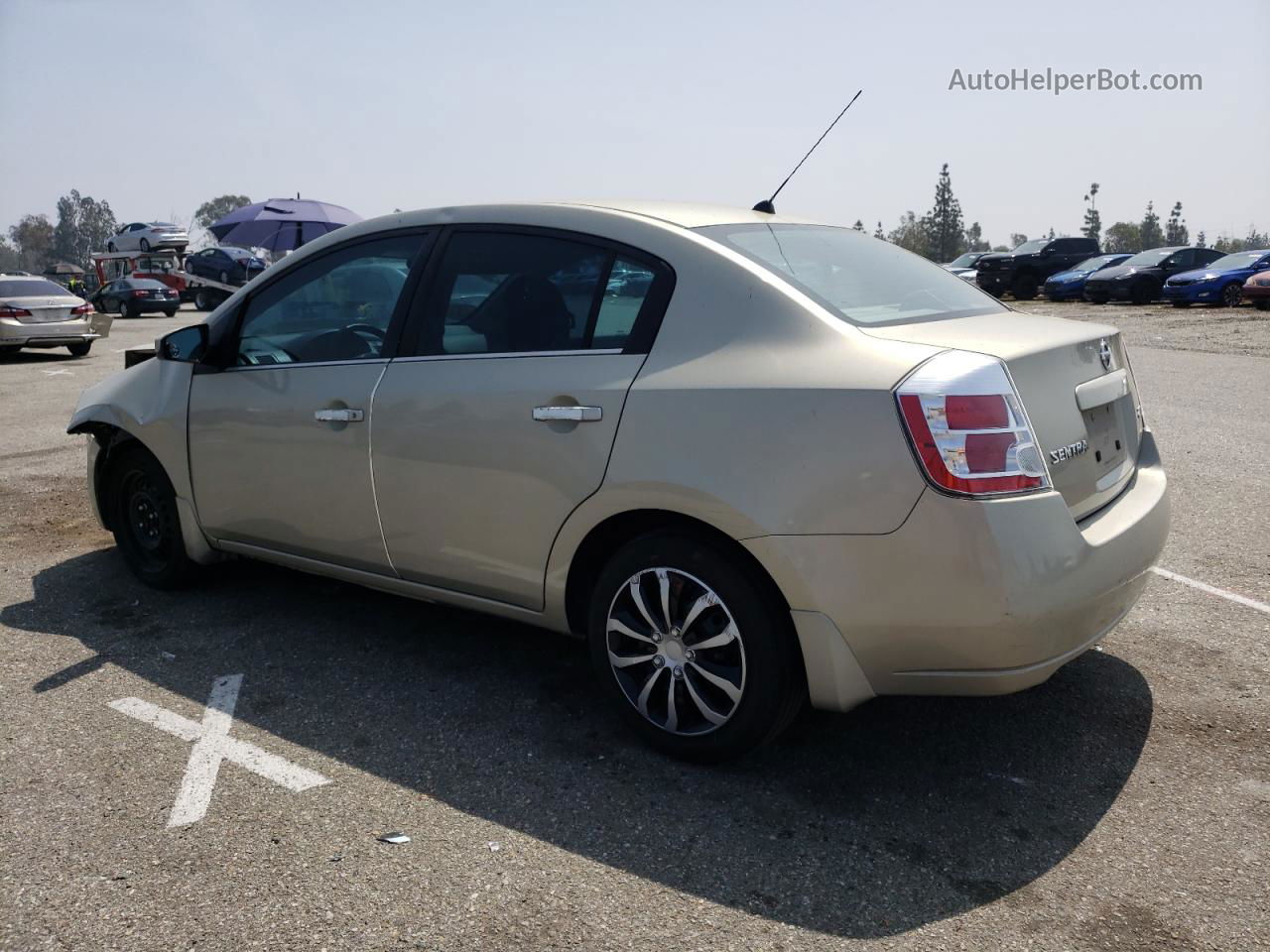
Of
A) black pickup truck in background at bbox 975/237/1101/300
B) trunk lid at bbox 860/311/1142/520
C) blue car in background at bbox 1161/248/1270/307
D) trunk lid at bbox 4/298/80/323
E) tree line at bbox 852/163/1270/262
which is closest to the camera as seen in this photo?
trunk lid at bbox 860/311/1142/520

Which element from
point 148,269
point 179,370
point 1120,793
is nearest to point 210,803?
point 179,370

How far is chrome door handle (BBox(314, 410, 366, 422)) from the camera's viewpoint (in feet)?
12.7

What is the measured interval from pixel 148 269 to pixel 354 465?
44.4 metres

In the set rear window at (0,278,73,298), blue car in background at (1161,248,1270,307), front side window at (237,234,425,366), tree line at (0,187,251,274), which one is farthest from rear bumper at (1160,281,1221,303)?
tree line at (0,187,251,274)

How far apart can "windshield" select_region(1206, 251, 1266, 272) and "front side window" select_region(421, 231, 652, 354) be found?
1071 inches

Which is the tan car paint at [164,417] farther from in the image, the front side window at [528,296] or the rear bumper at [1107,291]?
the rear bumper at [1107,291]

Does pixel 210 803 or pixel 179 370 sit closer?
pixel 210 803

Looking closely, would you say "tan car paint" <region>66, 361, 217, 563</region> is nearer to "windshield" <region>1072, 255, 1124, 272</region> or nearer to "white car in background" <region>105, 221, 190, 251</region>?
"windshield" <region>1072, 255, 1124, 272</region>

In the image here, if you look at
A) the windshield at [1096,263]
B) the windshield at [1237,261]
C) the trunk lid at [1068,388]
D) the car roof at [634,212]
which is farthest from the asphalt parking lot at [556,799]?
the windshield at [1096,263]

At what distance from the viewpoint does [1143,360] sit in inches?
602

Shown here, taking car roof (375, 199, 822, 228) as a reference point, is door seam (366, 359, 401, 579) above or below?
below

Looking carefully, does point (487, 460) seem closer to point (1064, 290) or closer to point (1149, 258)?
point (1149, 258)

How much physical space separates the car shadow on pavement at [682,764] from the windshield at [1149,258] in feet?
94.3

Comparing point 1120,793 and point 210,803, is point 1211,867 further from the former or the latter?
point 210,803
